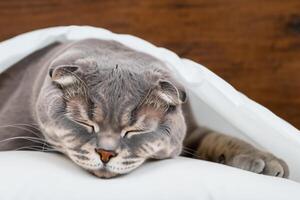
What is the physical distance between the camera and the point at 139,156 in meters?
1.16

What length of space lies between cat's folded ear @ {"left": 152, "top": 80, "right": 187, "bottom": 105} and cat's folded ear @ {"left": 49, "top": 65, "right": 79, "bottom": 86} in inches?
6.2

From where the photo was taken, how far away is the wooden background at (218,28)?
1.67 m

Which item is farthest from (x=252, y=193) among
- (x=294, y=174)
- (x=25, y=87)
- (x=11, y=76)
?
(x=11, y=76)

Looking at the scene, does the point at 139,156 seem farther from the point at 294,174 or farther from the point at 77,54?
the point at 294,174

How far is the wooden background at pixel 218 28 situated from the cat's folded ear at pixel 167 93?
51 cm

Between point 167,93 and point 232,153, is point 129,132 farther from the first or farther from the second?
point 232,153

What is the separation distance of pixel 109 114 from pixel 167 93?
0.42 feet

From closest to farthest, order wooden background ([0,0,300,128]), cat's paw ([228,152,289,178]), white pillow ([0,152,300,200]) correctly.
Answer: white pillow ([0,152,300,200]) → cat's paw ([228,152,289,178]) → wooden background ([0,0,300,128])

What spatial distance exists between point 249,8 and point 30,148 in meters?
0.73

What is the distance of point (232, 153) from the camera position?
1.36 m

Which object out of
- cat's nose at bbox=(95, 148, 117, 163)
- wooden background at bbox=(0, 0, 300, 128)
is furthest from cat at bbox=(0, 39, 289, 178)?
wooden background at bbox=(0, 0, 300, 128)

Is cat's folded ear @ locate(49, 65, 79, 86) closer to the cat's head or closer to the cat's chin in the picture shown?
the cat's head

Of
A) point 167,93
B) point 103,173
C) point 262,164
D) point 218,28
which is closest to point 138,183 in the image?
point 103,173

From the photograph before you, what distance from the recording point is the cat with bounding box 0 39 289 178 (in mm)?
1133
